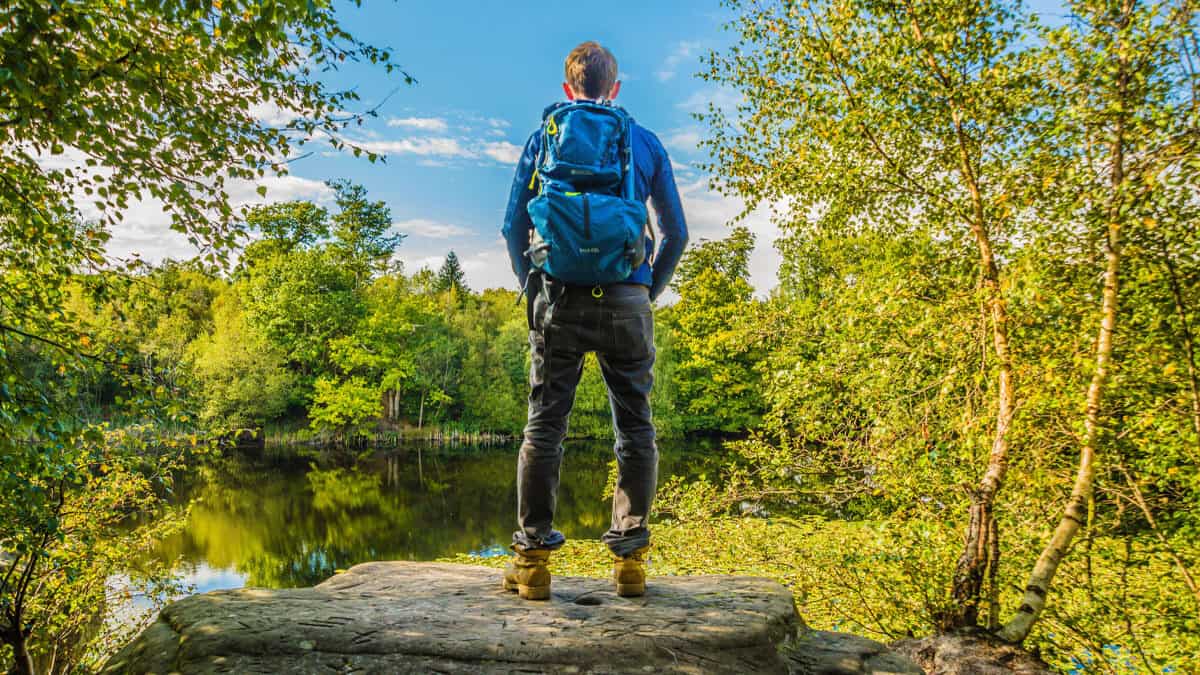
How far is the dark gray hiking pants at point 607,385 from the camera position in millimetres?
2949

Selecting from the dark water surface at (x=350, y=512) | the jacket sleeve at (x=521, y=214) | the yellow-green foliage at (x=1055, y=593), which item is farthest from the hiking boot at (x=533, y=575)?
the dark water surface at (x=350, y=512)

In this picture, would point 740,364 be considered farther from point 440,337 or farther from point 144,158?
point 144,158

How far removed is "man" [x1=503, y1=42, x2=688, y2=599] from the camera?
2.96 meters

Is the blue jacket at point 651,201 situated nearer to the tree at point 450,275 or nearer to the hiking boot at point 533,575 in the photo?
the hiking boot at point 533,575

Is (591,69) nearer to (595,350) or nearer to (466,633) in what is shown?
(595,350)

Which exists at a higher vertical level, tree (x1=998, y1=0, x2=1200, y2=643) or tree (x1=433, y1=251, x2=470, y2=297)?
tree (x1=433, y1=251, x2=470, y2=297)

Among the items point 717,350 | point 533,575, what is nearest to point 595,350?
point 533,575

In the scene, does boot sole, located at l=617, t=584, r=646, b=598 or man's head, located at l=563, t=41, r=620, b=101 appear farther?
boot sole, located at l=617, t=584, r=646, b=598

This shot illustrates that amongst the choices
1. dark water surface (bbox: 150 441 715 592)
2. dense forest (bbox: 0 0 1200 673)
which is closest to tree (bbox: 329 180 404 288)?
dark water surface (bbox: 150 441 715 592)

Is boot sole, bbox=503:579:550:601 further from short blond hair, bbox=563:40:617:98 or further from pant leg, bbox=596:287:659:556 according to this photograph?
short blond hair, bbox=563:40:617:98

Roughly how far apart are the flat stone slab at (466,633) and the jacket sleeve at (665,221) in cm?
155

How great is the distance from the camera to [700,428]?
35531 millimetres

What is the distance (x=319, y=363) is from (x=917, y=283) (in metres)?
35.4

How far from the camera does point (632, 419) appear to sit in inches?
121
